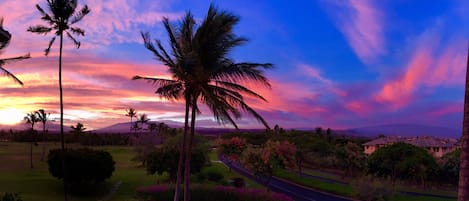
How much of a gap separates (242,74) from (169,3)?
21.2ft

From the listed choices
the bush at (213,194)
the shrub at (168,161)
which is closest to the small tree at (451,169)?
the shrub at (168,161)

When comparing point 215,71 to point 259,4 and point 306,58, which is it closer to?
point 259,4

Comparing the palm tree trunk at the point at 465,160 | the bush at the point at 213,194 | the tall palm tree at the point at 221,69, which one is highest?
the tall palm tree at the point at 221,69

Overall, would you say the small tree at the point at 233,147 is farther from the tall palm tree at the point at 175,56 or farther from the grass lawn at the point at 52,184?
the tall palm tree at the point at 175,56

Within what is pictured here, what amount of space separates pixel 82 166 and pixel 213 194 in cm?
2276

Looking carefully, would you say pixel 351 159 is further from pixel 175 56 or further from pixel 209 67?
pixel 175 56

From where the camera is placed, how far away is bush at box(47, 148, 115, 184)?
48031 millimetres

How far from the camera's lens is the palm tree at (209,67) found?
64.5 feet

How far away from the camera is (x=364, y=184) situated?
40750 mm

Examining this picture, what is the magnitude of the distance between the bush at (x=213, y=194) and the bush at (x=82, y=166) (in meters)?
19.2

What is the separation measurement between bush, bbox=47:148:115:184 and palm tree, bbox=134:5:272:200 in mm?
30904

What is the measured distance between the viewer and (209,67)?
67.0ft

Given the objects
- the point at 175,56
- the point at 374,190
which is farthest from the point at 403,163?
the point at 175,56

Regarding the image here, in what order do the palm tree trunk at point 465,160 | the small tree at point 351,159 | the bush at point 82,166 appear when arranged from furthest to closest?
the small tree at point 351,159
the bush at point 82,166
the palm tree trunk at point 465,160
